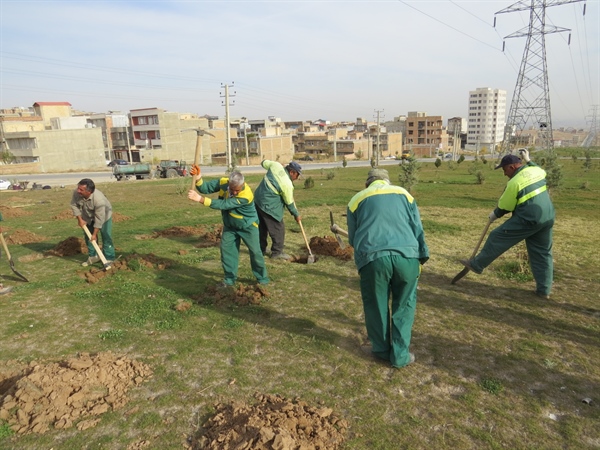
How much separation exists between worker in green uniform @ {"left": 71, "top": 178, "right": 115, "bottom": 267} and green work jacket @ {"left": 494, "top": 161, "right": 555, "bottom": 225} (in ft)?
22.0

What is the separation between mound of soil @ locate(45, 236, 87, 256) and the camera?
8656 millimetres

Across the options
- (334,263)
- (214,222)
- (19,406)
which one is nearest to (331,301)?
(334,263)

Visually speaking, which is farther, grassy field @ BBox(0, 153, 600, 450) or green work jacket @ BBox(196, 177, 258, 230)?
green work jacket @ BBox(196, 177, 258, 230)

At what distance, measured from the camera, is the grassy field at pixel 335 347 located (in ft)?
10.8

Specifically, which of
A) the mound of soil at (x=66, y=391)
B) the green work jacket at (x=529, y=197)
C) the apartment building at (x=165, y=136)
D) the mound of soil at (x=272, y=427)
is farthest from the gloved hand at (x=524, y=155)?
the apartment building at (x=165, y=136)

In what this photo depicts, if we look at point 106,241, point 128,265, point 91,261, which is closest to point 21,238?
point 91,261

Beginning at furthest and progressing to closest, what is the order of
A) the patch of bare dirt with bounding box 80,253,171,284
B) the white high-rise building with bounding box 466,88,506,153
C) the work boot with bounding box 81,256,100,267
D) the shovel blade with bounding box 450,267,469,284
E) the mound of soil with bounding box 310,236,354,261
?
the white high-rise building with bounding box 466,88,506,153
the mound of soil with bounding box 310,236,354,261
the work boot with bounding box 81,256,100,267
the patch of bare dirt with bounding box 80,253,171,284
the shovel blade with bounding box 450,267,469,284

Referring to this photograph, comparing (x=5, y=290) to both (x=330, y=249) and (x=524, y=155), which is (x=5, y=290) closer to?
(x=330, y=249)

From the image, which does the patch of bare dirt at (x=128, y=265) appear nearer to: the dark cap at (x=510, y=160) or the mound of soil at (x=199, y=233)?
the mound of soil at (x=199, y=233)

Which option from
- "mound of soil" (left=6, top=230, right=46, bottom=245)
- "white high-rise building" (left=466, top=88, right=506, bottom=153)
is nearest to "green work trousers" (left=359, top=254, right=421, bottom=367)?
"mound of soil" (left=6, top=230, right=46, bottom=245)

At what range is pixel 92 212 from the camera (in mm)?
7477

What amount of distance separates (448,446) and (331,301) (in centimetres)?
298

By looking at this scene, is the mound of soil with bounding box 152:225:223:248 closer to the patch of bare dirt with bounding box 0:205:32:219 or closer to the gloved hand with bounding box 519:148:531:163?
the gloved hand with bounding box 519:148:531:163

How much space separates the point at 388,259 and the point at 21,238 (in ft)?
32.2
